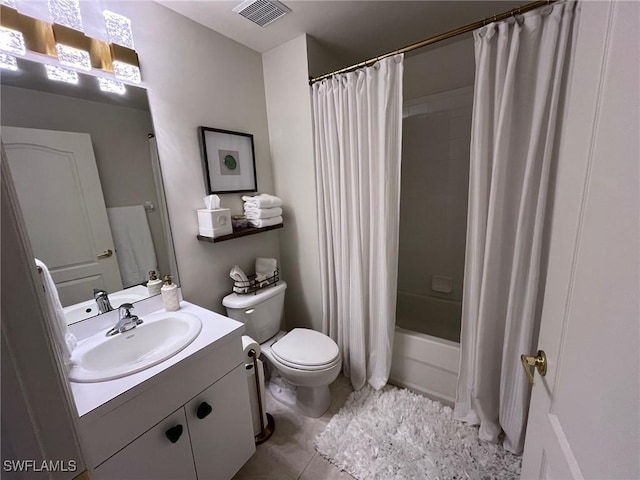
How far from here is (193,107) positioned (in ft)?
4.81

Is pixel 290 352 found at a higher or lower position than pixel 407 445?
higher

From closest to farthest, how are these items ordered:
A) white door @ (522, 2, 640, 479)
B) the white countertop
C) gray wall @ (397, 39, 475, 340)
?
white door @ (522, 2, 640, 479)
the white countertop
gray wall @ (397, 39, 475, 340)

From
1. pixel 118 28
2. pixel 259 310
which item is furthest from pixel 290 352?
pixel 118 28

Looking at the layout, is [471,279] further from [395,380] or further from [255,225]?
[255,225]

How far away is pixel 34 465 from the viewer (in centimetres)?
36

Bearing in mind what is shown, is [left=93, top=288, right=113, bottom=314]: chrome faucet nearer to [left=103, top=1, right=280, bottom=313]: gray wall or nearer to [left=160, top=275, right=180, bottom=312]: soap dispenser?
[left=160, top=275, right=180, bottom=312]: soap dispenser

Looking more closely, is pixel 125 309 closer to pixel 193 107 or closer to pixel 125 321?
pixel 125 321

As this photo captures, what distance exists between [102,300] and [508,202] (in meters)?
1.91

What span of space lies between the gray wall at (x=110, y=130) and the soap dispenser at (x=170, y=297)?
128 millimetres

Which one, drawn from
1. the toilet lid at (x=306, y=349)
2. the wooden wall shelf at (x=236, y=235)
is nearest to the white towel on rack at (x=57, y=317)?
the wooden wall shelf at (x=236, y=235)

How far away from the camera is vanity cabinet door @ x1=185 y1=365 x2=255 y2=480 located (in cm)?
102

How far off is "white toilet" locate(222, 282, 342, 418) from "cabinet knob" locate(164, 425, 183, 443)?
0.64 metres

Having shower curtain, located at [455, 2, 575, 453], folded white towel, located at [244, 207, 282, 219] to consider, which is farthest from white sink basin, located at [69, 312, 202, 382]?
shower curtain, located at [455, 2, 575, 453]

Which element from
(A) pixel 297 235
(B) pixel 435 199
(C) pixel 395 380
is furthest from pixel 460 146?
(C) pixel 395 380
